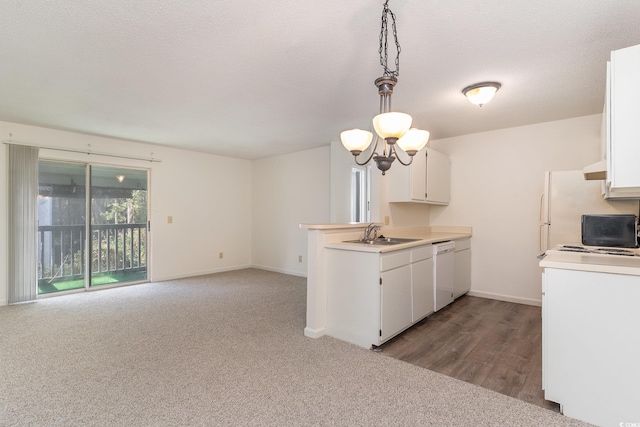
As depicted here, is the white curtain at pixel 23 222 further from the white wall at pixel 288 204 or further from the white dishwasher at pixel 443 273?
the white dishwasher at pixel 443 273

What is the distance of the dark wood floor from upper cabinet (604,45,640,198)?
1.40 meters

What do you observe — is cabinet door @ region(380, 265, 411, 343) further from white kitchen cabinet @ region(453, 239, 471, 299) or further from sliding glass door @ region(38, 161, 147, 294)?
sliding glass door @ region(38, 161, 147, 294)

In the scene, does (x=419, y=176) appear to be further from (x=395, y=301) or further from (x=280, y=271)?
(x=280, y=271)

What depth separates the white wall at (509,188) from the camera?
3.79 m

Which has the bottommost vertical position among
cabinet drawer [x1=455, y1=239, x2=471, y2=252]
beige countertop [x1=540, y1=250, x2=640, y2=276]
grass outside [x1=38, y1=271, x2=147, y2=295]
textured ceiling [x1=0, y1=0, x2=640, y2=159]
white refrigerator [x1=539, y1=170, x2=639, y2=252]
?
grass outside [x1=38, y1=271, x2=147, y2=295]

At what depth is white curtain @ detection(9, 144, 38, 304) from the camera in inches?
156

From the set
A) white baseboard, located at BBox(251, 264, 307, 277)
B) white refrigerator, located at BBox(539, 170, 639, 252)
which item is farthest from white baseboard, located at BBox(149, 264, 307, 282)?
white refrigerator, located at BBox(539, 170, 639, 252)

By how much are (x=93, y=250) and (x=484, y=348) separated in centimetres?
529

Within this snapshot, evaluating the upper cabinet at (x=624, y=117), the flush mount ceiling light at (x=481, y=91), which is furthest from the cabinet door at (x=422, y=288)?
the upper cabinet at (x=624, y=117)

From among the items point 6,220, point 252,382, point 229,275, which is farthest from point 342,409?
point 6,220

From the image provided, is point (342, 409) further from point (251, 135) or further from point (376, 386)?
point (251, 135)

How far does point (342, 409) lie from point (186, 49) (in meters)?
2.58

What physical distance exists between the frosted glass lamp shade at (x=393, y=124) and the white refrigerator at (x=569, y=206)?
252 centimetres

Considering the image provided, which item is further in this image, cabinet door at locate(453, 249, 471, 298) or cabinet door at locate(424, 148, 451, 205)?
cabinet door at locate(424, 148, 451, 205)
